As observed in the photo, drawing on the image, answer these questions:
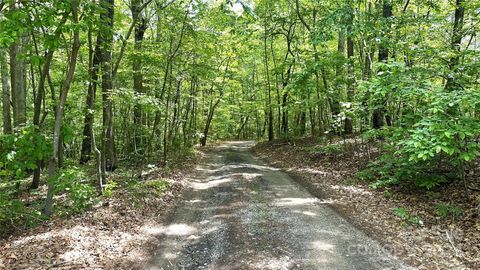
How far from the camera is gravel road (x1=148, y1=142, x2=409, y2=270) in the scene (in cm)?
521

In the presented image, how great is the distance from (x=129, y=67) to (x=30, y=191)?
6.05 metres

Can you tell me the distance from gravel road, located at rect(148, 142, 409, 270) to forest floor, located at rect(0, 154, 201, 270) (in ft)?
1.51

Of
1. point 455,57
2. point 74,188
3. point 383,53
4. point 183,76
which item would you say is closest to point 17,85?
point 183,76

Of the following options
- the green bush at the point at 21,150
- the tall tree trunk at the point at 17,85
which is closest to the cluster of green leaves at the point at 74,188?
the green bush at the point at 21,150

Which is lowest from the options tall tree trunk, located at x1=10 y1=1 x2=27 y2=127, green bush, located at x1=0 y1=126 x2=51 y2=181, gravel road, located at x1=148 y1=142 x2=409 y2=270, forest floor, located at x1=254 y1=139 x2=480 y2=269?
gravel road, located at x1=148 y1=142 x2=409 y2=270

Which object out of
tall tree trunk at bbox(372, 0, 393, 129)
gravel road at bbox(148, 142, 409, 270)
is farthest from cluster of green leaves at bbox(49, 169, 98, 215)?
tall tree trunk at bbox(372, 0, 393, 129)

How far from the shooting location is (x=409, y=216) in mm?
6984

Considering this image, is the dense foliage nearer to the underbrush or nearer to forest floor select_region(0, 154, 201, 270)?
the underbrush

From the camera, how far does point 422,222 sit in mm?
6641

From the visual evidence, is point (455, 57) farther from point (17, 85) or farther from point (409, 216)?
point (17, 85)

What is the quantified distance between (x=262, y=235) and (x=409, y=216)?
3457mm

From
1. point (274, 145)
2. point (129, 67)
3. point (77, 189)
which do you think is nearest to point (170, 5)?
point (129, 67)

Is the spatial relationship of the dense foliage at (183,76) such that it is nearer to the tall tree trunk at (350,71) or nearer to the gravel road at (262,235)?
the tall tree trunk at (350,71)

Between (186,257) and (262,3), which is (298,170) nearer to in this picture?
(186,257)
